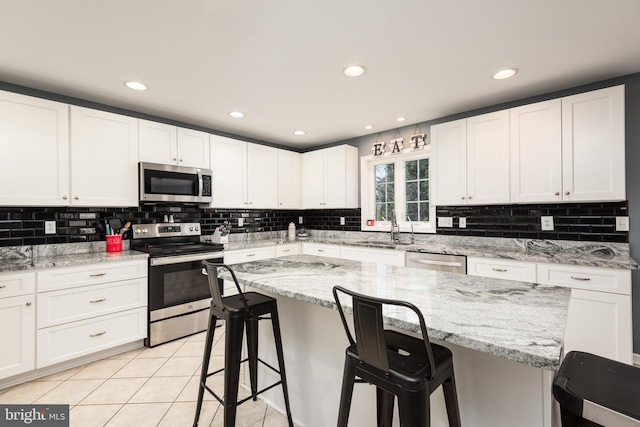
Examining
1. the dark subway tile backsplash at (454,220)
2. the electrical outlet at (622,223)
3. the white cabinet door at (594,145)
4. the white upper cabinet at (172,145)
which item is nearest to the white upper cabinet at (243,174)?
the white upper cabinet at (172,145)

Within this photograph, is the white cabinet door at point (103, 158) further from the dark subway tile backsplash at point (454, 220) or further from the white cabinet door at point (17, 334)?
the white cabinet door at point (17, 334)

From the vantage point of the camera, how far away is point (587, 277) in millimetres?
2188

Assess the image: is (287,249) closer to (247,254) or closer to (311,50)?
(247,254)

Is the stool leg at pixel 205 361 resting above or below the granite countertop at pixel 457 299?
below

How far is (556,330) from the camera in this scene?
0.92 meters

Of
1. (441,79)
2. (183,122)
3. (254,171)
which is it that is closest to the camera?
(441,79)

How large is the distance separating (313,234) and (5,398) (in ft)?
12.0

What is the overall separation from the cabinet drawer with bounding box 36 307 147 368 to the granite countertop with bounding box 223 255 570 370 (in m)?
1.55

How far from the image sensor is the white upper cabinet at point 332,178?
4.18 meters

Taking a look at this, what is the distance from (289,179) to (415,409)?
386 cm

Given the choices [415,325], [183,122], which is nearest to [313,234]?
[183,122]

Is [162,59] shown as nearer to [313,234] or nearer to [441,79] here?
[441,79]

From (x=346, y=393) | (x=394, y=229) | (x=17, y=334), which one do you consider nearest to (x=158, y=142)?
(x=17, y=334)

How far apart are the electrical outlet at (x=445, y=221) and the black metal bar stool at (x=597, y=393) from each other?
97.7 inches
